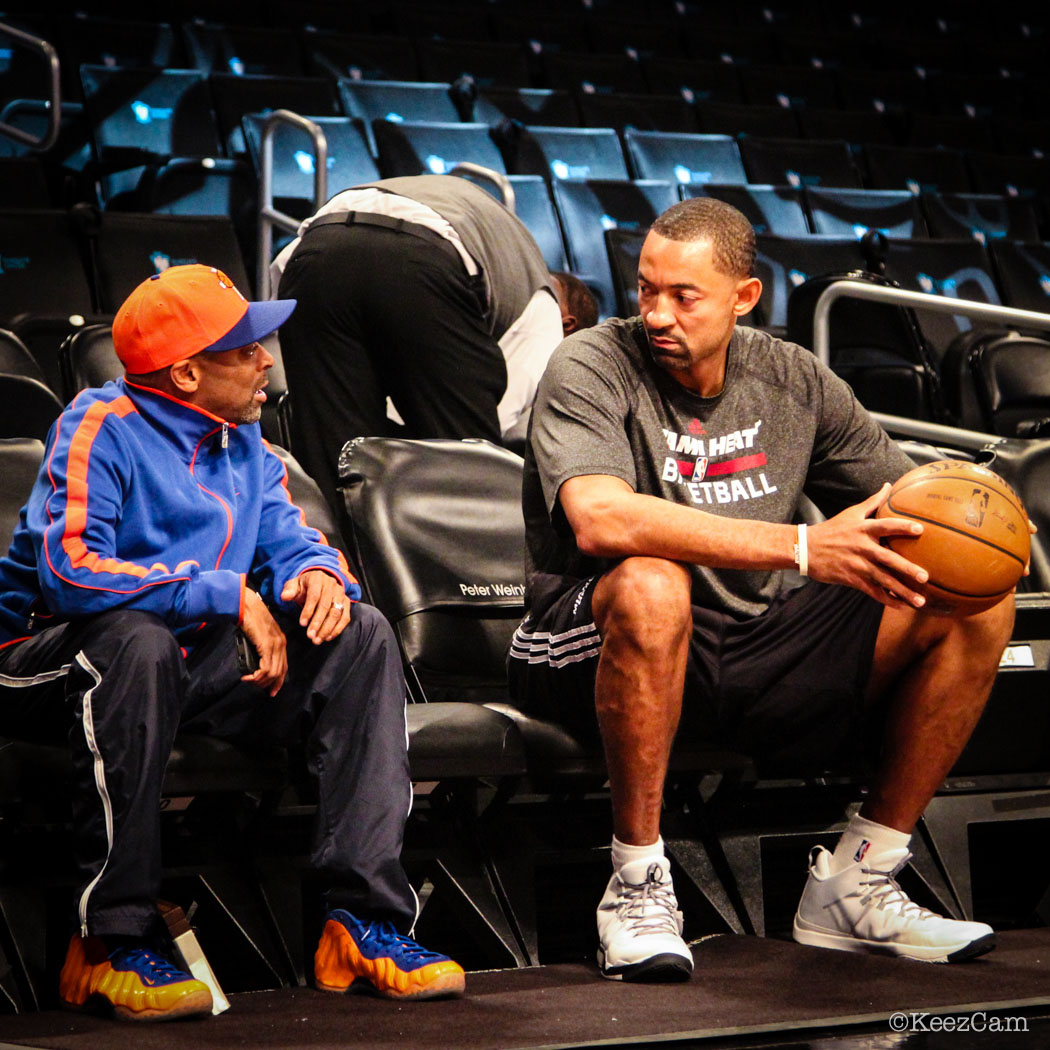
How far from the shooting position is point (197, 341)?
7.00 ft

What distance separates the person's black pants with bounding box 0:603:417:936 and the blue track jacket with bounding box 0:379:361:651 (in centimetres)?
5

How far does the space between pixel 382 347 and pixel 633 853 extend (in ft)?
4.62

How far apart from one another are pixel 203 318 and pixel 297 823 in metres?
0.78

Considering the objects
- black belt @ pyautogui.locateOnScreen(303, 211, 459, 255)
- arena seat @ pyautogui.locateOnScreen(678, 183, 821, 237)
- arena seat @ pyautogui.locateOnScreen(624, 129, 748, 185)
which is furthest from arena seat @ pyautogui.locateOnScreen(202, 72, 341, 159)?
black belt @ pyautogui.locateOnScreen(303, 211, 459, 255)

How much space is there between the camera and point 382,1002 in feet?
6.05

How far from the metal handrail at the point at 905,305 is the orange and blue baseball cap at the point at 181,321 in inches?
65.2

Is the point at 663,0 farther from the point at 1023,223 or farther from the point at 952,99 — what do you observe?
the point at 1023,223

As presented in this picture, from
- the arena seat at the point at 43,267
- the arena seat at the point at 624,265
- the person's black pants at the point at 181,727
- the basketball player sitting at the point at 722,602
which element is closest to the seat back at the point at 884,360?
the arena seat at the point at 624,265

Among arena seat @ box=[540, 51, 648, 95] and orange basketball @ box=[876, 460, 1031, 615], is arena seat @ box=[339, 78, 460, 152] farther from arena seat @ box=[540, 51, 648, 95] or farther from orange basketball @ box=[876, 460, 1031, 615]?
orange basketball @ box=[876, 460, 1031, 615]

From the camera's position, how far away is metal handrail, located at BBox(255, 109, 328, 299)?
170 inches

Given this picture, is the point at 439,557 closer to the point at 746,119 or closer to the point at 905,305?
the point at 905,305

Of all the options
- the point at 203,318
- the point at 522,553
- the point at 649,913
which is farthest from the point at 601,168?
the point at 649,913

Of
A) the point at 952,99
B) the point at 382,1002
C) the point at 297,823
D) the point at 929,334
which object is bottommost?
the point at 382,1002

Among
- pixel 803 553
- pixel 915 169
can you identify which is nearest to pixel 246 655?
pixel 803 553
